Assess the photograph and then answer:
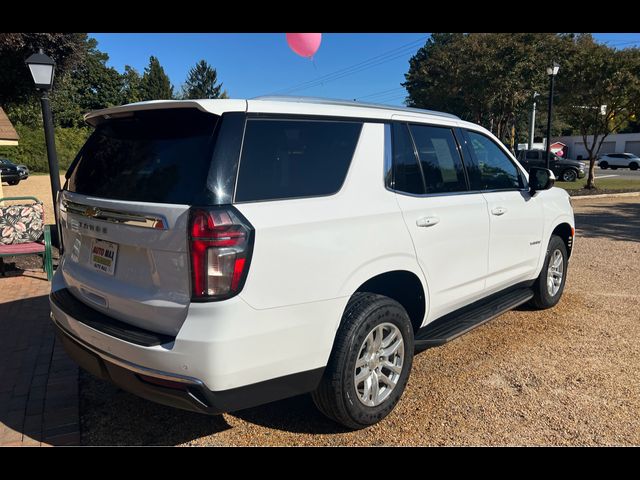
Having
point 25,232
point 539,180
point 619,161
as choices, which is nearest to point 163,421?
point 539,180

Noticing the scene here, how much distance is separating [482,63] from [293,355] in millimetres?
22660

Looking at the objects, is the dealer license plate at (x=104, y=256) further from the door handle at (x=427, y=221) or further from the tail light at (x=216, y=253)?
the door handle at (x=427, y=221)

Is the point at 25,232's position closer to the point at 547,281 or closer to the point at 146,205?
the point at 146,205

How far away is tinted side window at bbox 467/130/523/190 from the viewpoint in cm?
393

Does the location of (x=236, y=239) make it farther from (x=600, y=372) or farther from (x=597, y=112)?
(x=597, y=112)

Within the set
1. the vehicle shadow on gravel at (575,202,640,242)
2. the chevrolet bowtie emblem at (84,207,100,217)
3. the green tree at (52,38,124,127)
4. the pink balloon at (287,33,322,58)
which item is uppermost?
the green tree at (52,38,124,127)

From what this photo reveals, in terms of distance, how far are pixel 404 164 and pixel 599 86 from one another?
17531mm

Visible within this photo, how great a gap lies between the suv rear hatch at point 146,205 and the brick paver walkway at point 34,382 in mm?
899

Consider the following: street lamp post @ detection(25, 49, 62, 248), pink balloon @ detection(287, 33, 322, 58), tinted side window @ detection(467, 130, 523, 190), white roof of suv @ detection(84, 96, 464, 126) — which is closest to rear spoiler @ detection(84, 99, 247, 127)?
white roof of suv @ detection(84, 96, 464, 126)

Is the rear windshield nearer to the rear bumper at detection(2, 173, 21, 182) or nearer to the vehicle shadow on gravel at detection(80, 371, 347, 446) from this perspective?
the vehicle shadow on gravel at detection(80, 371, 347, 446)

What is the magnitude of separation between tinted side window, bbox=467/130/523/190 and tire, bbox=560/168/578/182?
80.9 feet

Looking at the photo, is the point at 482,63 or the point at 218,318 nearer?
the point at 218,318

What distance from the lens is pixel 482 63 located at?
21.9 m
